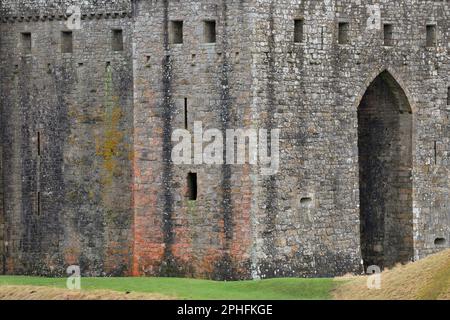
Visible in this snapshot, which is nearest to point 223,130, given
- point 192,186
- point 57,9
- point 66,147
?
point 192,186

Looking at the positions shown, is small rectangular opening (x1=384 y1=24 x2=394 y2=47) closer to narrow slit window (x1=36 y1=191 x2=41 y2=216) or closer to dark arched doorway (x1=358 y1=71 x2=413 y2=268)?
dark arched doorway (x1=358 y1=71 x2=413 y2=268)

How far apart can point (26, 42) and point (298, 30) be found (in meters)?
7.17

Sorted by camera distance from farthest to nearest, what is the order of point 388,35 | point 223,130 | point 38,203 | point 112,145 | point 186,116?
1. point 38,203
2. point 112,145
3. point 388,35
4. point 186,116
5. point 223,130

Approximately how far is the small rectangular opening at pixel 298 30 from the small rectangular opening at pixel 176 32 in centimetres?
250

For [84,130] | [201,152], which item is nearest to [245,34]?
[201,152]

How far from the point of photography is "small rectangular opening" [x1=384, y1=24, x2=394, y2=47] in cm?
4781

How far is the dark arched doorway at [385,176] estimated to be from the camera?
48875mm

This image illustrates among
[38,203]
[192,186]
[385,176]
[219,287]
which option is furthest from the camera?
[38,203]

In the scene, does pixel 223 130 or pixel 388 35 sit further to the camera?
pixel 388 35

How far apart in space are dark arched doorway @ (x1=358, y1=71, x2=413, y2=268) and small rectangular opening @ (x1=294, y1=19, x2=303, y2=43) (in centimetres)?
321

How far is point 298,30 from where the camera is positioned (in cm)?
4616

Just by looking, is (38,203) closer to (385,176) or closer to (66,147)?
(66,147)
